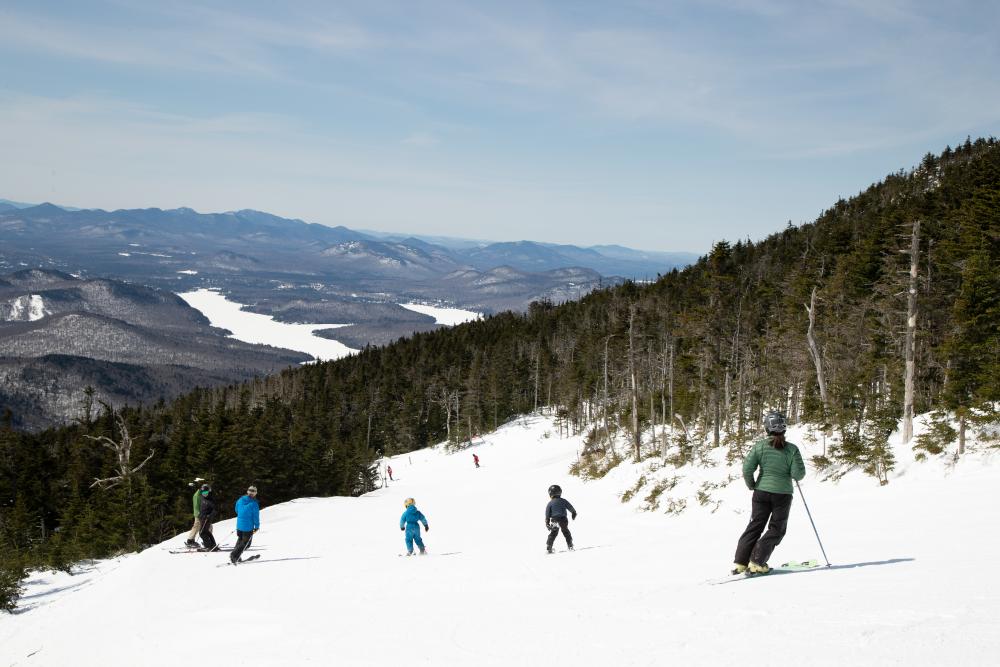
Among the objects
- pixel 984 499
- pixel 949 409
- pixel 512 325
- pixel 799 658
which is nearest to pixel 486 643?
pixel 799 658

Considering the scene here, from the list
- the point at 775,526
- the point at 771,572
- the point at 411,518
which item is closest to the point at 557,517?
the point at 411,518

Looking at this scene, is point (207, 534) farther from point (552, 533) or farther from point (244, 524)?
point (552, 533)

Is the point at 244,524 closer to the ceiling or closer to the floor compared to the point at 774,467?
closer to the floor

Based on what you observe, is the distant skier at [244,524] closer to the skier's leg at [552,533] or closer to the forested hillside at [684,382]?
the skier's leg at [552,533]

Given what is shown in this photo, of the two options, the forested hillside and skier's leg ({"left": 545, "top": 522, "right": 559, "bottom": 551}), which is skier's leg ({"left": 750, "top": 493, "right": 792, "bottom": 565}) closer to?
skier's leg ({"left": 545, "top": 522, "right": 559, "bottom": 551})

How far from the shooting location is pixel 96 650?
9.20 metres

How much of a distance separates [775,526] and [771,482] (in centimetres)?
58

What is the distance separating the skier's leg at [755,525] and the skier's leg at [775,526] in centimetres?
8

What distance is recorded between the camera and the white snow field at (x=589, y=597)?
222 inches

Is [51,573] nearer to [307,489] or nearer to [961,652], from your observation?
[961,652]

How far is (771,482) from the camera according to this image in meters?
7.89

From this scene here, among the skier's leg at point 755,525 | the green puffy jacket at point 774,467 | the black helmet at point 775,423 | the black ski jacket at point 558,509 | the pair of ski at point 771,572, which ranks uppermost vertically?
the black helmet at point 775,423

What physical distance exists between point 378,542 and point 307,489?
123 ft

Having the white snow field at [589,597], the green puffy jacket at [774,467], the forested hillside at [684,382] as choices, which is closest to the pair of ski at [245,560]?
the white snow field at [589,597]
